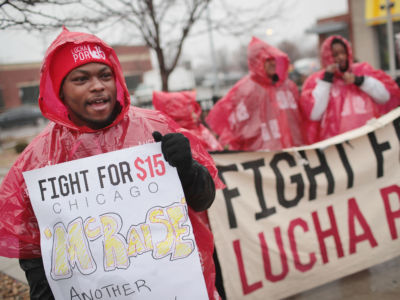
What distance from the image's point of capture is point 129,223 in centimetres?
137

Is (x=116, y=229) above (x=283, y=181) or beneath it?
above

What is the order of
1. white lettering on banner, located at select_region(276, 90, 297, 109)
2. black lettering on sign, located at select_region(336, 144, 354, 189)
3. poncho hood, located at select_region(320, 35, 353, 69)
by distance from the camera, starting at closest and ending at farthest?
black lettering on sign, located at select_region(336, 144, 354, 189) < poncho hood, located at select_region(320, 35, 353, 69) < white lettering on banner, located at select_region(276, 90, 297, 109)

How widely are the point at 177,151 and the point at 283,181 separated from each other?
1646mm

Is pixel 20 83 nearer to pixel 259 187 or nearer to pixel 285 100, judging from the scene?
pixel 285 100

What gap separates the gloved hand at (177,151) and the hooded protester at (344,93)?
2.45m

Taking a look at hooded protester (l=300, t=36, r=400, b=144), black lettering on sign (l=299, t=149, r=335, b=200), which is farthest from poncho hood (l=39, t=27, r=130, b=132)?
hooded protester (l=300, t=36, r=400, b=144)

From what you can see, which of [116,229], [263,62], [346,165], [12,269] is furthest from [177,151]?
[12,269]

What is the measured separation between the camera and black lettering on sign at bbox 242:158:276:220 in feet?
8.72

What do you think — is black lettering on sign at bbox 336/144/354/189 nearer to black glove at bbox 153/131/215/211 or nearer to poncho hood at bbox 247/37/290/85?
poncho hood at bbox 247/37/290/85

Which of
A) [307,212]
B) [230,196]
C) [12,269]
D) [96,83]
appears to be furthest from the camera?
[12,269]

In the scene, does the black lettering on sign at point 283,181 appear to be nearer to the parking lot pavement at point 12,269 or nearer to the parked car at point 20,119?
the parking lot pavement at point 12,269

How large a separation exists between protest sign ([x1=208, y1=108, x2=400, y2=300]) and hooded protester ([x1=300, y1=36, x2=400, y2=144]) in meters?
0.36

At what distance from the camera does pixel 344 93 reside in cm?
338

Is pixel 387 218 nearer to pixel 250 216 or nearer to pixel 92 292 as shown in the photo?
pixel 250 216
